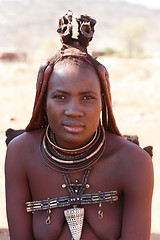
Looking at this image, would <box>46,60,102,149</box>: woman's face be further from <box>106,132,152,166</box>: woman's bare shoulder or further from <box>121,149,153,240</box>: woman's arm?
<box>121,149,153,240</box>: woman's arm

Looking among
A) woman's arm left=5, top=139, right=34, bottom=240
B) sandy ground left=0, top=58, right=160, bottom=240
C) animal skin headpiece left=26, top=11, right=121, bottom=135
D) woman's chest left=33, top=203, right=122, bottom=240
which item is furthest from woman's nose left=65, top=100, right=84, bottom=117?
sandy ground left=0, top=58, right=160, bottom=240

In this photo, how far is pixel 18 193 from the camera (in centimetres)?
232

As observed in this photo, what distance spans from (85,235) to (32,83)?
41.6ft

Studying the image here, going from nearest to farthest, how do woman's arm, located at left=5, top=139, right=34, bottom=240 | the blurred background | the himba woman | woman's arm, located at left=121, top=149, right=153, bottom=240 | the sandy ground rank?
the himba woman < woman's arm, located at left=121, top=149, right=153, bottom=240 < woman's arm, located at left=5, top=139, right=34, bottom=240 < the sandy ground < the blurred background

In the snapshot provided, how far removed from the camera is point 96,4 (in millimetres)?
71250

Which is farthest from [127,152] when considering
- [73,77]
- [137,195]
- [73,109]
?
[73,77]

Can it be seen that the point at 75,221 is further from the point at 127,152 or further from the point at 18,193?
the point at 127,152

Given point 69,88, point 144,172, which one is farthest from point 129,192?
point 69,88

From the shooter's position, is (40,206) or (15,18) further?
(15,18)

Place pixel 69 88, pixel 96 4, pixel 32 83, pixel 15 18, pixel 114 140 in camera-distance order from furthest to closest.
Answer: pixel 96 4
pixel 15 18
pixel 32 83
pixel 114 140
pixel 69 88

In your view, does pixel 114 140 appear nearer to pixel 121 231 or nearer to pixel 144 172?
pixel 144 172

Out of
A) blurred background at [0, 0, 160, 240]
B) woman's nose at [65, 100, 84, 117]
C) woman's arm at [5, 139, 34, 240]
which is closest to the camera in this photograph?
woman's nose at [65, 100, 84, 117]

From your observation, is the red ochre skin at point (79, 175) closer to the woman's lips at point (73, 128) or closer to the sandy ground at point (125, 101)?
the woman's lips at point (73, 128)

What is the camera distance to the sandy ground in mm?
5570
